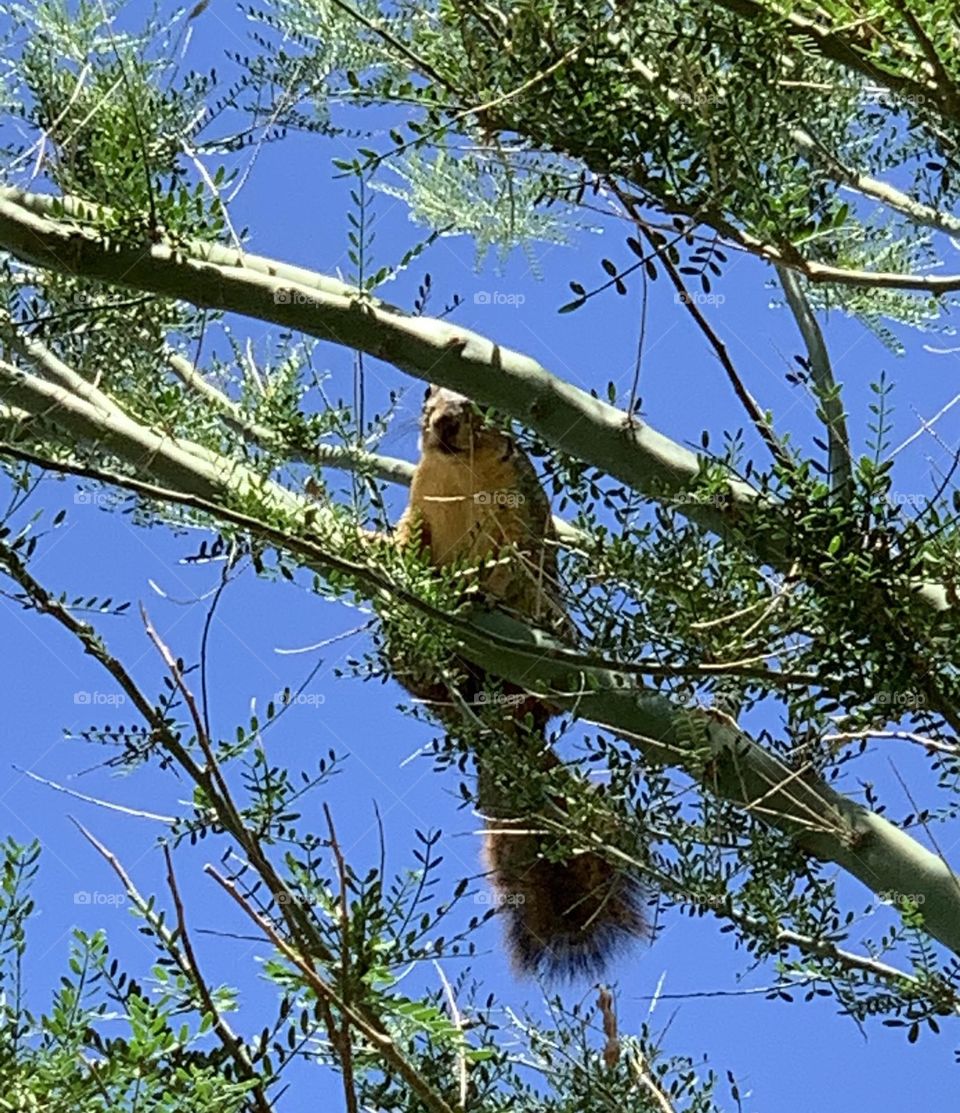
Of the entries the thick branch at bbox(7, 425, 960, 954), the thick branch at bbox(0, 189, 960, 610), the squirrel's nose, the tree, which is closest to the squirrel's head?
the squirrel's nose

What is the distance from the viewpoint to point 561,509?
165 centimetres

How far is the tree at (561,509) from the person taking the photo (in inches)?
41.2

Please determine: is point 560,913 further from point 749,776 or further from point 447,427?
point 447,427

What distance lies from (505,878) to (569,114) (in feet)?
4.18

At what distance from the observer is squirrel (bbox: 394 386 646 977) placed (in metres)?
1.70

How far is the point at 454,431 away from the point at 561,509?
2.41 feet

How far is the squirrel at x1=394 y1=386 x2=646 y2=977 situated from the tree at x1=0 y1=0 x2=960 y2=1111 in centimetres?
7

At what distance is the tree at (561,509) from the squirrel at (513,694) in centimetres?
7

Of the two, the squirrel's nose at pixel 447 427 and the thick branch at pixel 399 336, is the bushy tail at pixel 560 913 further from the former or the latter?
the thick branch at pixel 399 336

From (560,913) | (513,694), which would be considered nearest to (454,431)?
(513,694)

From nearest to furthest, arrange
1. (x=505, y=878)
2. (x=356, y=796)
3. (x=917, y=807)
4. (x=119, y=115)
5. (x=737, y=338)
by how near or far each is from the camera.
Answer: (x=119, y=115)
(x=917, y=807)
(x=737, y=338)
(x=505, y=878)
(x=356, y=796)

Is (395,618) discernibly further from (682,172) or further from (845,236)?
(845,236)

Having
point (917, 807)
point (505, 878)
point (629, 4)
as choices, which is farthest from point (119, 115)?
point (505, 878)

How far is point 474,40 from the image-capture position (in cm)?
118
